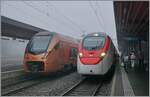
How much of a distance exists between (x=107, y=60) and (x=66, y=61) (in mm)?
4311

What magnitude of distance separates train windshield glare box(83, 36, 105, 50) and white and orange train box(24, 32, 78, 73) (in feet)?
6.23

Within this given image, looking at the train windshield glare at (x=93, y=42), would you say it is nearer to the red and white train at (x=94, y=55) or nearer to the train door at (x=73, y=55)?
the red and white train at (x=94, y=55)

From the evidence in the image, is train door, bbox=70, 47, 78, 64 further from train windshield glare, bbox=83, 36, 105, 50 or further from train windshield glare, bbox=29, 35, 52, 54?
train windshield glare, bbox=83, 36, 105, 50

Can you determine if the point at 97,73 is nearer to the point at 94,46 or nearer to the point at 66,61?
the point at 94,46

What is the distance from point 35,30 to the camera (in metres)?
43.4

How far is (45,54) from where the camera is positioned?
17.1m

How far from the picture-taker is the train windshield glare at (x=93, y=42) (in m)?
16.6

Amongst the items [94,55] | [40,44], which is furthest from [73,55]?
[94,55]

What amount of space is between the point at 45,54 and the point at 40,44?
983 millimetres

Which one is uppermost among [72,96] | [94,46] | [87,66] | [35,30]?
[35,30]

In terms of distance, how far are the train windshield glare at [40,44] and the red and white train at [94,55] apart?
208cm

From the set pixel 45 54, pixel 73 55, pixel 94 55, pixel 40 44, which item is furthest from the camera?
pixel 73 55

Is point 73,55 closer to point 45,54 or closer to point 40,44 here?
point 40,44

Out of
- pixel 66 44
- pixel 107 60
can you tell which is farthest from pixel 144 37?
pixel 107 60
